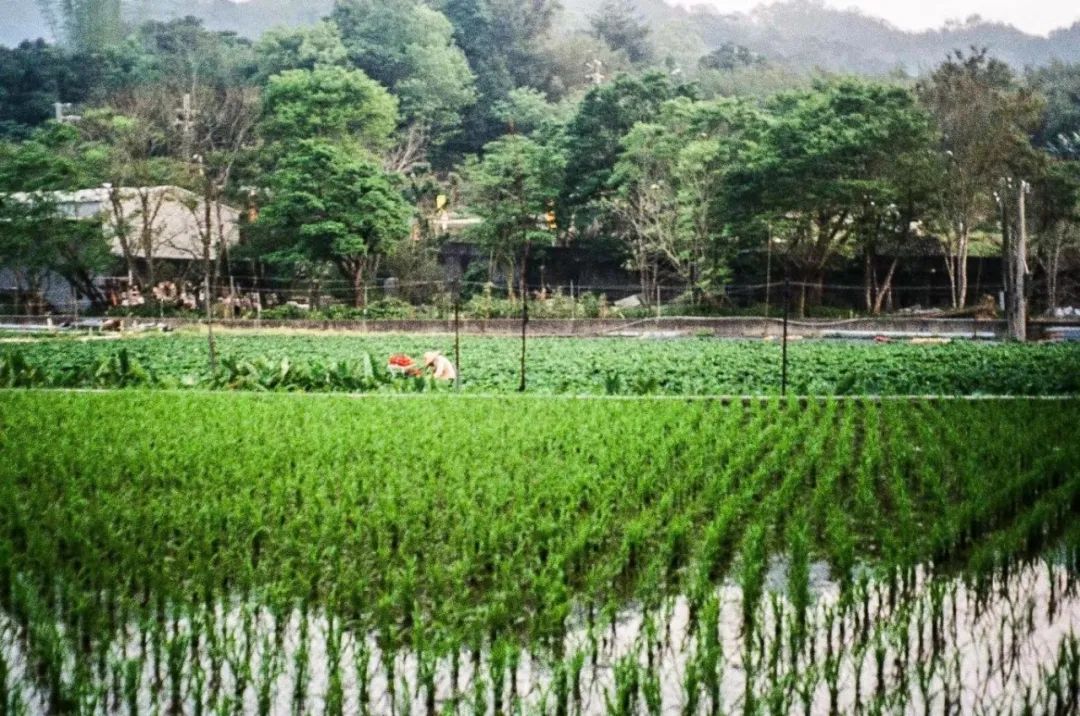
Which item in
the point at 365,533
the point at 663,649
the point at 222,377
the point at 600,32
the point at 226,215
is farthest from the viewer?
the point at 600,32

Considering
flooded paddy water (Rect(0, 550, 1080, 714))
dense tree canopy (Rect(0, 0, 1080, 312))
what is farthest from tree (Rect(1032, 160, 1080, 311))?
flooded paddy water (Rect(0, 550, 1080, 714))

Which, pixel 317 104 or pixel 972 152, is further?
pixel 317 104

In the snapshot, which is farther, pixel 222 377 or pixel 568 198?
pixel 568 198

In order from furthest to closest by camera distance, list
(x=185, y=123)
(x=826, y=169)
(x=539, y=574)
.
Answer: (x=185, y=123)
(x=826, y=169)
(x=539, y=574)

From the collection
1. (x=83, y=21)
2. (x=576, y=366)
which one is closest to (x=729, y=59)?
(x=83, y=21)

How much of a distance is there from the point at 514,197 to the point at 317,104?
5097 mm

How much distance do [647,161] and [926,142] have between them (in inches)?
223

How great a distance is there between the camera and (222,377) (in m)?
11.9

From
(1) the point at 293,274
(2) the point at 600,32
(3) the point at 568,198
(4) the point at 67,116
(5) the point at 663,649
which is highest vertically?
(2) the point at 600,32

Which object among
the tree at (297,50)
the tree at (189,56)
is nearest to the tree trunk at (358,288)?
the tree at (189,56)

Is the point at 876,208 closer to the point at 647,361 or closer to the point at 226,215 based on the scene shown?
the point at 647,361

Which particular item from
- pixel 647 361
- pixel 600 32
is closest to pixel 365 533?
pixel 647 361

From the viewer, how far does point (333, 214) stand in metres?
23.2

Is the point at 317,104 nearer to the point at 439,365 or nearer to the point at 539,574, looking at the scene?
the point at 439,365
